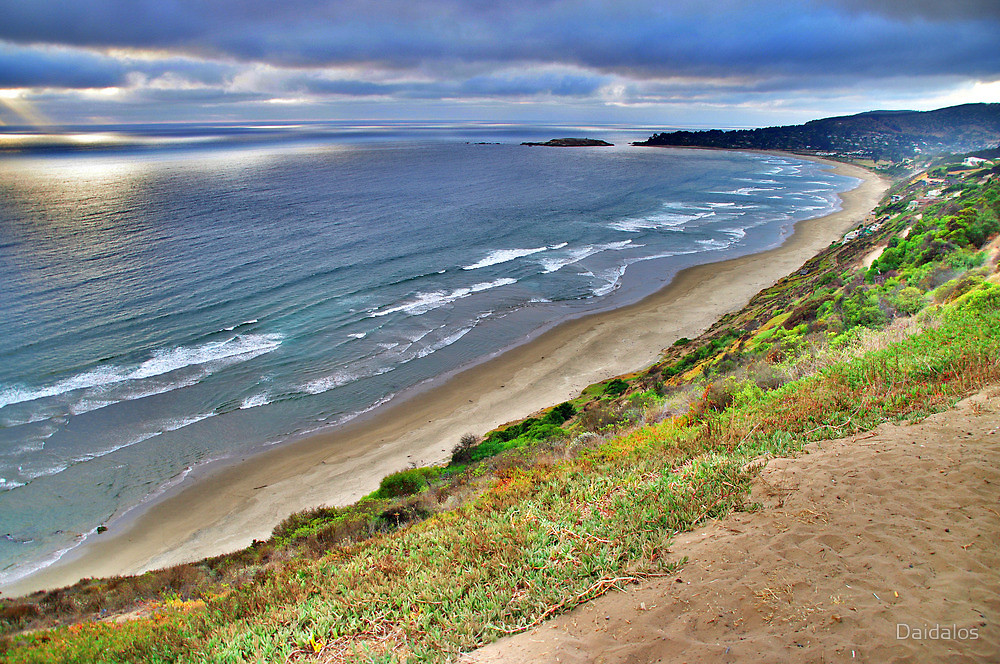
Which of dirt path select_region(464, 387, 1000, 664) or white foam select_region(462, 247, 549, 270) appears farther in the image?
white foam select_region(462, 247, 549, 270)

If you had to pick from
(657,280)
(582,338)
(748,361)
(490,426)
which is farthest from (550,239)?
(748,361)

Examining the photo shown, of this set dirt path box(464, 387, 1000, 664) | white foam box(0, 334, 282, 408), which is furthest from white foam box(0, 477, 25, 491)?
dirt path box(464, 387, 1000, 664)

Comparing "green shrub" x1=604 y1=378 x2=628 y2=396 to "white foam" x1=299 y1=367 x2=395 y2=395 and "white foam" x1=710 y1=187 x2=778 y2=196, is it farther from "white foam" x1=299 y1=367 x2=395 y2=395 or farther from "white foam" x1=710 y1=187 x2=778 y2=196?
"white foam" x1=710 y1=187 x2=778 y2=196

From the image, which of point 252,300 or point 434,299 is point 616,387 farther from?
point 252,300

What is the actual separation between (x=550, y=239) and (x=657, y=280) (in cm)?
1328

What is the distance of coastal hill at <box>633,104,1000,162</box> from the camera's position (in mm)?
145125

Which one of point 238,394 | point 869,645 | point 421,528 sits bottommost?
point 238,394

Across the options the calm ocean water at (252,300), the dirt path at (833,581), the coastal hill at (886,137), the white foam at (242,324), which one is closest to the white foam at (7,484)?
the calm ocean water at (252,300)

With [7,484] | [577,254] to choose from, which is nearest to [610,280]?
[577,254]

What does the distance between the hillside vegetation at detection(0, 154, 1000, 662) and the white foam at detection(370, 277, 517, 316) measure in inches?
688

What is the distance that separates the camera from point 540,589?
4742 mm

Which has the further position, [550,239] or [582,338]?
[550,239]

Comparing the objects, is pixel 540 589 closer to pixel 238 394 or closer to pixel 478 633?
pixel 478 633

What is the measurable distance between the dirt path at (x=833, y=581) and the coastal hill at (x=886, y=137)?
162 m
